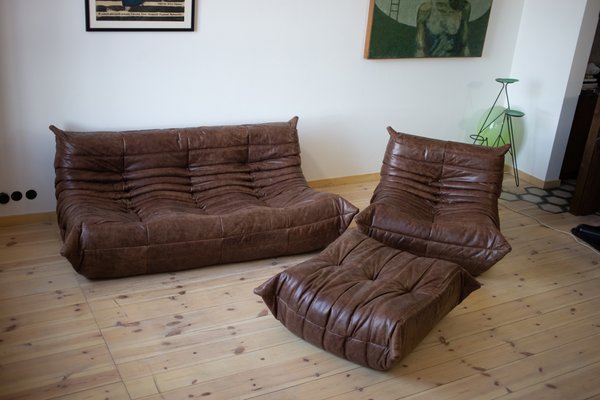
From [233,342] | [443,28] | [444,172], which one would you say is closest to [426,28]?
[443,28]

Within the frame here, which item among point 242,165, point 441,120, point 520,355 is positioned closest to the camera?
point 520,355

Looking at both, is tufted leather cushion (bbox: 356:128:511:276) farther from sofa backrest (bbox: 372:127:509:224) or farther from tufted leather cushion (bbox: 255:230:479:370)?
tufted leather cushion (bbox: 255:230:479:370)

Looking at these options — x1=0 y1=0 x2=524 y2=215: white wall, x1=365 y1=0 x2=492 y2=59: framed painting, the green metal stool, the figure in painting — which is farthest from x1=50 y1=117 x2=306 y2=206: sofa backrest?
the green metal stool

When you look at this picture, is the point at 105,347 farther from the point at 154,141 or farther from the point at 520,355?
the point at 520,355

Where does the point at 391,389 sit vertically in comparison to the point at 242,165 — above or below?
below

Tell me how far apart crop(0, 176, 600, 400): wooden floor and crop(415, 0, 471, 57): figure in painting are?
2.01 metres

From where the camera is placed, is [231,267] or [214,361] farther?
[231,267]

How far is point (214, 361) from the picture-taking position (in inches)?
108

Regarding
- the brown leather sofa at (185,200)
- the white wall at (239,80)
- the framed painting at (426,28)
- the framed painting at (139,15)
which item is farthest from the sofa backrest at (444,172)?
the framed painting at (139,15)

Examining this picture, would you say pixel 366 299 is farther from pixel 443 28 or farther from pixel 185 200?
pixel 443 28

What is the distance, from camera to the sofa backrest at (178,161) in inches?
142

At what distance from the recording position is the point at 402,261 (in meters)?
3.10

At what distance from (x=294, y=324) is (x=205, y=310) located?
1.77ft

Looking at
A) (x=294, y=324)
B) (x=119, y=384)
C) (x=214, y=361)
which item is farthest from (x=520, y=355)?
(x=119, y=384)
